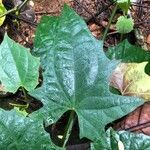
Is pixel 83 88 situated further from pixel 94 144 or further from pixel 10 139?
pixel 10 139

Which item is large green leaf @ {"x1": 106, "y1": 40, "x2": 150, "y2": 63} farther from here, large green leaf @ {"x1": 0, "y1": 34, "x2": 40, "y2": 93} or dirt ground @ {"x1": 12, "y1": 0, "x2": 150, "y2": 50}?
large green leaf @ {"x1": 0, "y1": 34, "x2": 40, "y2": 93}

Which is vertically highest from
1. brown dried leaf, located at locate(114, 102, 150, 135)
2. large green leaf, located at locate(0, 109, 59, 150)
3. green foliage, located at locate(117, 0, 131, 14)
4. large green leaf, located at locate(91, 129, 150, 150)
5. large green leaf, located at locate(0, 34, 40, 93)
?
green foliage, located at locate(117, 0, 131, 14)

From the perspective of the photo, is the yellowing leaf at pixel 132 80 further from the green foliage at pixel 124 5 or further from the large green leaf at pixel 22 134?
the large green leaf at pixel 22 134

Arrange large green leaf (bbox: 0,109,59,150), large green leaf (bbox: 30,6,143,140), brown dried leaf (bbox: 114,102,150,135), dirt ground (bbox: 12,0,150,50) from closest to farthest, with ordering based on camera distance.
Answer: large green leaf (bbox: 0,109,59,150) → large green leaf (bbox: 30,6,143,140) → brown dried leaf (bbox: 114,102,150,135) → dirt ground (bbox: 12,0,150,50)

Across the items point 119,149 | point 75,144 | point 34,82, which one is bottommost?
point 75,144

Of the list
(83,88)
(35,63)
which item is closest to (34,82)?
(35,63)

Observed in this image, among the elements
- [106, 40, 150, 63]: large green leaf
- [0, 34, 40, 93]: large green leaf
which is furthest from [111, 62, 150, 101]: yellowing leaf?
Answer: [0, 34, 40, 93]: large green leaf

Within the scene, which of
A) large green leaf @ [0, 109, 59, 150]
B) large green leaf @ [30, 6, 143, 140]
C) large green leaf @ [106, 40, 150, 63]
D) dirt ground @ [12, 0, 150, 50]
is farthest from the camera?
dirt ground @ [12, 0, 150, 50]
